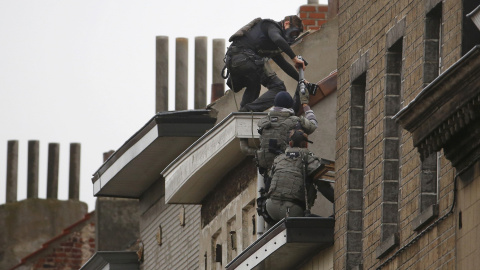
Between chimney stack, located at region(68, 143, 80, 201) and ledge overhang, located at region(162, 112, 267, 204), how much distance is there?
31.5 meters

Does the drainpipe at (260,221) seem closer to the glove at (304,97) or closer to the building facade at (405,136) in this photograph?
the glove at (304,97)

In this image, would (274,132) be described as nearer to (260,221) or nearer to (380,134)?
(260,221)

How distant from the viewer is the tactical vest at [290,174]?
32.2 m

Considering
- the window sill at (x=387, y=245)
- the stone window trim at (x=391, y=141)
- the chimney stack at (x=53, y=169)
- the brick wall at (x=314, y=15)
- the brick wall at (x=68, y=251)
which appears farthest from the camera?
the chimney stack at (x=53, y=169)

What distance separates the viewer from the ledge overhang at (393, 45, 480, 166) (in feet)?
77.6

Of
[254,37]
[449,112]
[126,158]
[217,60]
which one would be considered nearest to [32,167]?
[217,60]

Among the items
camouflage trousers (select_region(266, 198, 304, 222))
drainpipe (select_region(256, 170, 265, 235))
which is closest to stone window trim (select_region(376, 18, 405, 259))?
camouflage trousers (select_region(266, 198, 304, 222))

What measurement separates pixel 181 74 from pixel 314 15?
13.2 meters

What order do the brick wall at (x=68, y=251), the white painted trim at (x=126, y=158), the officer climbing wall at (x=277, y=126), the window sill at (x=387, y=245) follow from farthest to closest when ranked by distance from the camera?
the brick wall at (x=68, y=251) < the white painted trim at (x=126, y=158) < the officer climbing wall at (x=277, y=126) < the window sill at (x=387, y=245)

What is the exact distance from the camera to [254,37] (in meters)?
35.3

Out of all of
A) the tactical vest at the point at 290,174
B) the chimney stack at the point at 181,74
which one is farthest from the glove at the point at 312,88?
the chimney stack at the point at 181,74

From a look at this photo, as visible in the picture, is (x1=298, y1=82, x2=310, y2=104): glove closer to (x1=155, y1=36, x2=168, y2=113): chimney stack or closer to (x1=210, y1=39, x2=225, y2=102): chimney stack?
(x1=210, y1=39, x2=225, y2=102): chimney stack

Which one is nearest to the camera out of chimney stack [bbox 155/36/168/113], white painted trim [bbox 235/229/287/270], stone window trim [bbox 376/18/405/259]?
stone window trim [bbox 376/18/405/259]

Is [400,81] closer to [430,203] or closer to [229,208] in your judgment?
[430,203]
